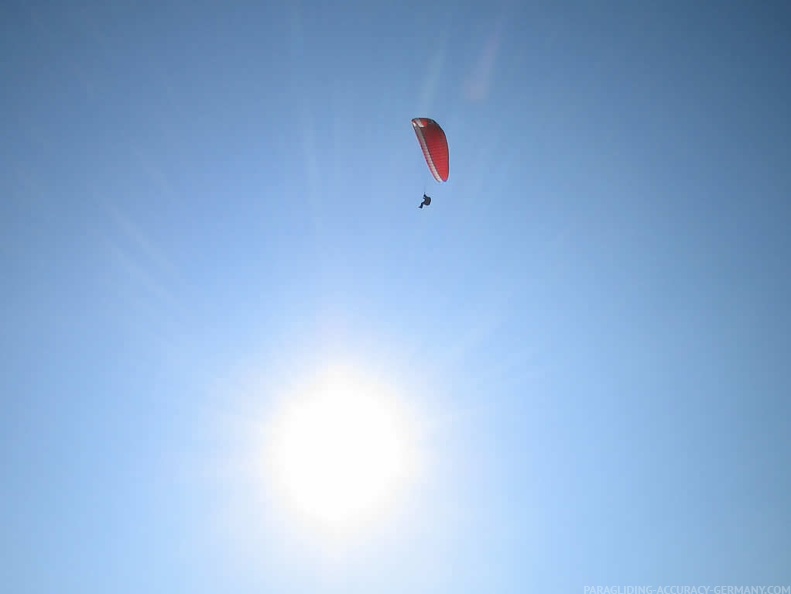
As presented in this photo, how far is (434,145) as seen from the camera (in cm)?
4575

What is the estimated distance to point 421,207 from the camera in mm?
47531

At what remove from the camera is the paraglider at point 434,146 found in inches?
1779

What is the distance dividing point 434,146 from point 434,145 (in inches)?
2.8

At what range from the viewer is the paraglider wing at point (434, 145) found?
1779 inches

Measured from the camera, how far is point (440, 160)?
46.2 meters

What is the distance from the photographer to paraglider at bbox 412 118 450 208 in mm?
45188

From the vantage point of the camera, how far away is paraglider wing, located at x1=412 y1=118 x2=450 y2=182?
45188 millimetres

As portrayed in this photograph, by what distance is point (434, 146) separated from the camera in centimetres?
4578

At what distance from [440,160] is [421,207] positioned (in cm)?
364
